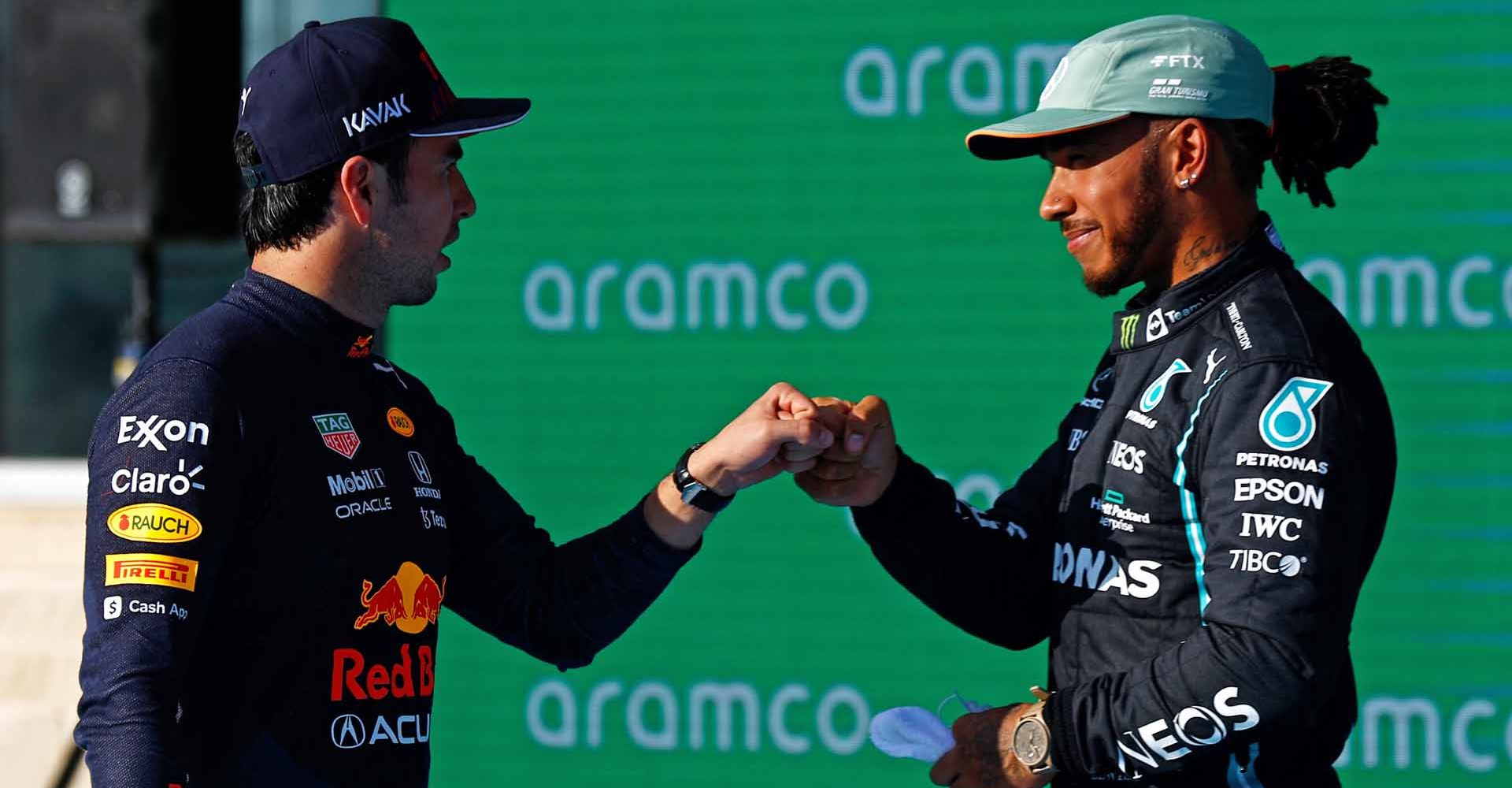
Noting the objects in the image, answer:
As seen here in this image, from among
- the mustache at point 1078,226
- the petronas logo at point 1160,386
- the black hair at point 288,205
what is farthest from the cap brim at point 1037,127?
the black hair at point 288,205

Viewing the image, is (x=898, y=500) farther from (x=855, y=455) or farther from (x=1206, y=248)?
(x=1206, y=248)

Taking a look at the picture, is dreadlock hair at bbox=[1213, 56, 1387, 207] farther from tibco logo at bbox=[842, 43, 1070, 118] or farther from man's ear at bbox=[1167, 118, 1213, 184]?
tibco logo at bbox=[842, 43, 1070, 118]

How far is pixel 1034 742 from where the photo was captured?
2232 millimetres

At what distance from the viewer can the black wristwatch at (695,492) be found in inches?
101

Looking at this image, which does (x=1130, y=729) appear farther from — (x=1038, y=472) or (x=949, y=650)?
(x=949, y=650)

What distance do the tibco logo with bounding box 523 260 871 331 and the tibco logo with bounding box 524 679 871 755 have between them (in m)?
1.05

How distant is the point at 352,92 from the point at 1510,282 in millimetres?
3188

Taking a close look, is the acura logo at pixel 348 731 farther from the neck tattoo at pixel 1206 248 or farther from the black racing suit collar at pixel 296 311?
the neck tattoo at pixel 1206 248

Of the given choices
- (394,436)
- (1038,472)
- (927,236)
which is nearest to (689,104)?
(927,236)

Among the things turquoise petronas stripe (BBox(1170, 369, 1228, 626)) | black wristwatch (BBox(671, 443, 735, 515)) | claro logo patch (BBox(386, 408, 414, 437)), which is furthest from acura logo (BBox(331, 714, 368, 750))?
turquoise petronas stripe (BBox(1170, 369, 1228, 626))

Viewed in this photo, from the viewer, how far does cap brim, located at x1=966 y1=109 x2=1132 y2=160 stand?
239 cm

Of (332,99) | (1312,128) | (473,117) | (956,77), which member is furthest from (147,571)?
(956,77)

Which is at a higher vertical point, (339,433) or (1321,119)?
(1321,119)

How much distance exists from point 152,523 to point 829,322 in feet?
8.78
